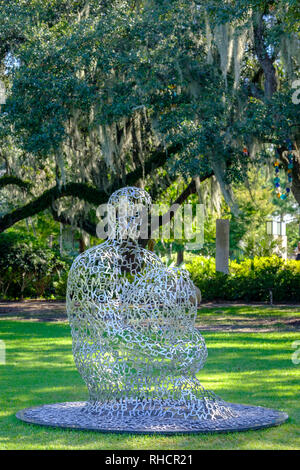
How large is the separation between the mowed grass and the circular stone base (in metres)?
0.09

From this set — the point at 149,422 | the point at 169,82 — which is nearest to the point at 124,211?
the point at 149,422

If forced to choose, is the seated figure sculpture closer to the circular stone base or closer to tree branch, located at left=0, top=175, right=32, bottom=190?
the circular stone base

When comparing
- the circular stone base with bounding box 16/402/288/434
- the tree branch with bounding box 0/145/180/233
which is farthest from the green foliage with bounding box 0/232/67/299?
the circular stone base with bounding box 16/402/288/434

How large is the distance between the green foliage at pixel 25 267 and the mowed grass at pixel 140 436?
5202mm

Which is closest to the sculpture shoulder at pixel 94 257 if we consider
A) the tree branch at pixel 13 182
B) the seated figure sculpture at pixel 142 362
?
the seated figure sculpture at pixel 142 362

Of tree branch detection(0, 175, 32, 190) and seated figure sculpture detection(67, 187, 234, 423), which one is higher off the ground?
tree branch detection(0, 175, 32, 190)

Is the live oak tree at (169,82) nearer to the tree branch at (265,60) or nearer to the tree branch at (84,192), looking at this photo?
the tree branch at (265,60)

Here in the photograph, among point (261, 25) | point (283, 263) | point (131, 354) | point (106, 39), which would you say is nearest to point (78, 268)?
point (131, 354)

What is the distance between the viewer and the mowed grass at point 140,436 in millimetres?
5516

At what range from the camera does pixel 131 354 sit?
20.7ft

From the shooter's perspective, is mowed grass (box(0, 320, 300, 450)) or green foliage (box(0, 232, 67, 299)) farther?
green foliage (box(0, 232, 67, 299))

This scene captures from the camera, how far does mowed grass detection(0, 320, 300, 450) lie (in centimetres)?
552

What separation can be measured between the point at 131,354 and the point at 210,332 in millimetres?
7198

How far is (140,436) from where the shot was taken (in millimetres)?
5668
